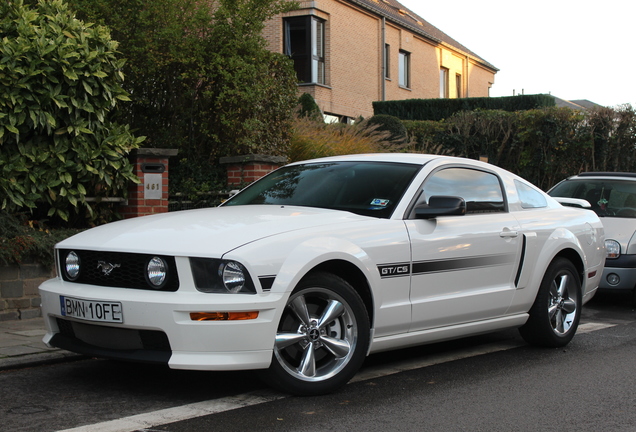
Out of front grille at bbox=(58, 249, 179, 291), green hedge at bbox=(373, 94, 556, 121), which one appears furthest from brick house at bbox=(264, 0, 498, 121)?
front grille at bbox=(58, 249, 179, 291)

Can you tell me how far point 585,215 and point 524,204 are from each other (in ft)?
3.39

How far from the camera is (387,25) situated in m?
29.7

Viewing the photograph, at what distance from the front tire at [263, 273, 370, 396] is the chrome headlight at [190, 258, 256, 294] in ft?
1.11

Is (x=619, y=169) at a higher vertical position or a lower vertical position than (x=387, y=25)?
lower

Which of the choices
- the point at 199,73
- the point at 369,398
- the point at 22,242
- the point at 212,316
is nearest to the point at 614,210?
the point at 199,73

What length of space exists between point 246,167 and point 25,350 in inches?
205

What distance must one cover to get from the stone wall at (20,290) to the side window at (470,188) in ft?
14.1

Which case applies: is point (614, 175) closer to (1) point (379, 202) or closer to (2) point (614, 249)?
(2) point (614, 249)

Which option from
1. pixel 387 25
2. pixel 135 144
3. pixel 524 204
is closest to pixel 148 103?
pixel 135 144

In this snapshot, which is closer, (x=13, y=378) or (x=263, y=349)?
(x=263, y=349)

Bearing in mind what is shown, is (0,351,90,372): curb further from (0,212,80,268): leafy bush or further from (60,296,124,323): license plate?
(0,212,80,268): leafy bush

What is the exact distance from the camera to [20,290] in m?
7.95

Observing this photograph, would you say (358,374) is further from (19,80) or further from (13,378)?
(19,80)

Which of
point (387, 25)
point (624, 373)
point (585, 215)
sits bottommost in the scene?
point (624, 373)
